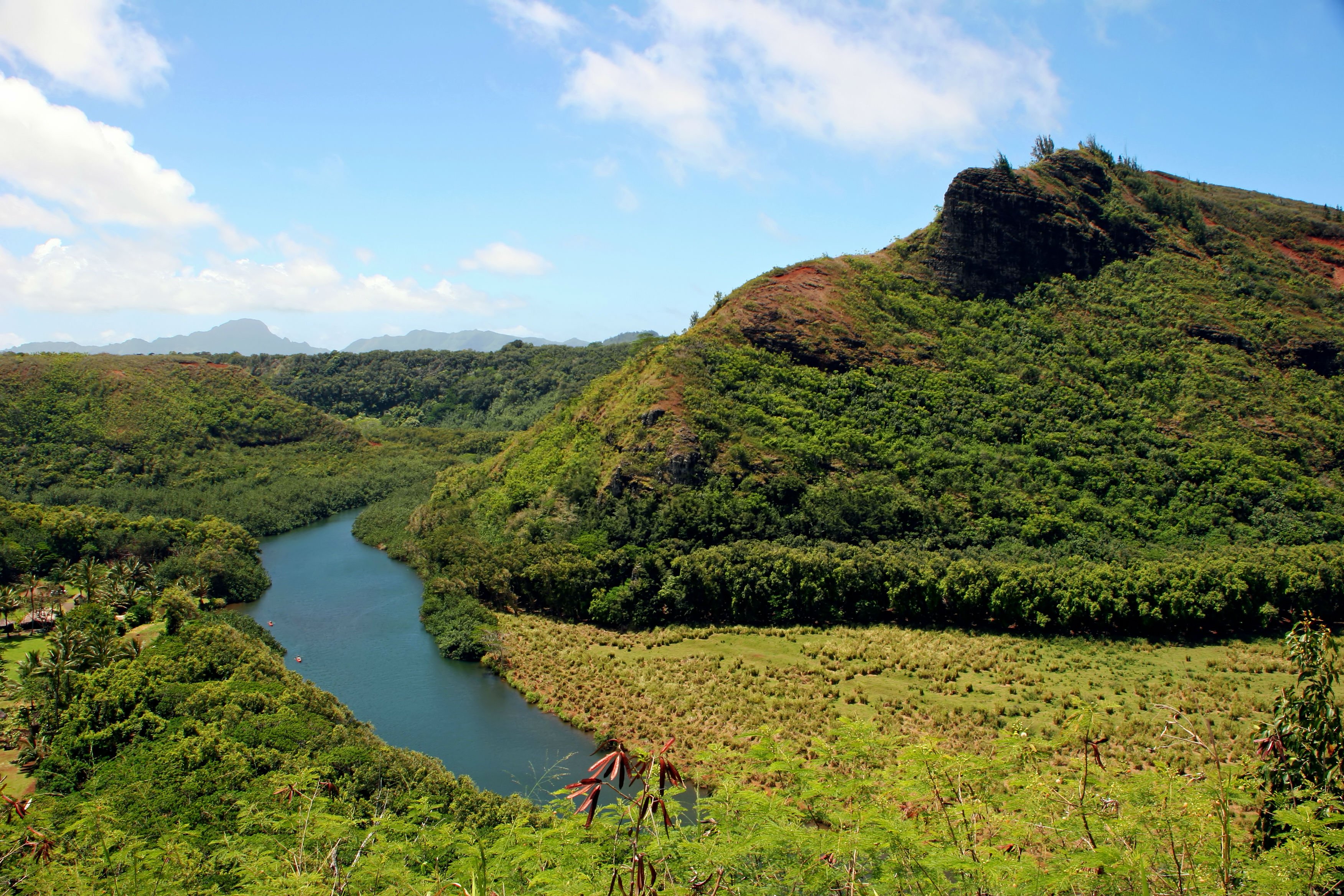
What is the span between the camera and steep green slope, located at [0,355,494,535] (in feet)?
226

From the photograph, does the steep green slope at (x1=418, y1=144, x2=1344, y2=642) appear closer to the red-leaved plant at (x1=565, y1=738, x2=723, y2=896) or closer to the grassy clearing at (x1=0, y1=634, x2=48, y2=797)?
the grassy clearing at (x1=0, y1=634, x2=48, y2=797)

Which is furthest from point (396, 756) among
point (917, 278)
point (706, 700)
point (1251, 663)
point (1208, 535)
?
point (917, 278)

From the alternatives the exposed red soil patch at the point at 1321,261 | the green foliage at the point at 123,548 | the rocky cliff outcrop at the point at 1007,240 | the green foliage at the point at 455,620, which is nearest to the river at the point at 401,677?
the green foliage at the point at 455,620

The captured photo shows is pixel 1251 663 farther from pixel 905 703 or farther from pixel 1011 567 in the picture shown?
pixel 905 703

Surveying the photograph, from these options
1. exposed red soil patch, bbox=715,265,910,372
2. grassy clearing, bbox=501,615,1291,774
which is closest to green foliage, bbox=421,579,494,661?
grassy clearing, bbox=501,615,1291,774

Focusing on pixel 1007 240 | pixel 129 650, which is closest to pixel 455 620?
pixel 129 650

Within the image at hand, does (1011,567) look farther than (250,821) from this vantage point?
Yes

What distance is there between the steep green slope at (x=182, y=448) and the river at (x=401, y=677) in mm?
16435

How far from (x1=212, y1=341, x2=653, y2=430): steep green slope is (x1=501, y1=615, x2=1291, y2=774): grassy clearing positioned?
78.7 metres

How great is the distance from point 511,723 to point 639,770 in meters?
27.8

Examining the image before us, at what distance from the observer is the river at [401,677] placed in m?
29.5

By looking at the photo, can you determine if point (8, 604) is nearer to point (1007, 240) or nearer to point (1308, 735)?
point (1308, 735)

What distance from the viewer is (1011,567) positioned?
37.9 metres

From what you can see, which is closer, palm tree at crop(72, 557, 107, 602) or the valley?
the valley
